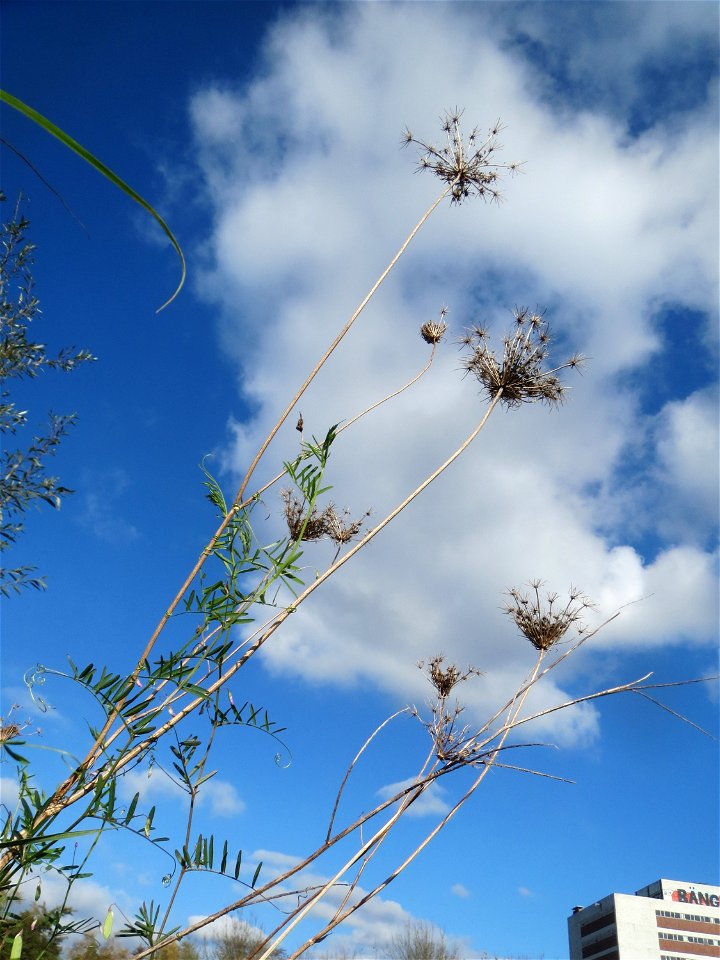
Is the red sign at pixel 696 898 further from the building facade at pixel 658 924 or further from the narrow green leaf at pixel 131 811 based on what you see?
the narrow green leaf at pixel 131 811

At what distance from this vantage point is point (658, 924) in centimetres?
7900

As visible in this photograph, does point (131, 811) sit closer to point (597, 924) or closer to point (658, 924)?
point (658, 924)

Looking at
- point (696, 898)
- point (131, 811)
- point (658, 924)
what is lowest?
point (131, 811)

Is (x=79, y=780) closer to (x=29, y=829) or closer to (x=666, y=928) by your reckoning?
(x=29, y=829)

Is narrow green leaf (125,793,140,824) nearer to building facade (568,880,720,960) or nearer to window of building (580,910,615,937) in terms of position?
building facade (568,880,720,960)

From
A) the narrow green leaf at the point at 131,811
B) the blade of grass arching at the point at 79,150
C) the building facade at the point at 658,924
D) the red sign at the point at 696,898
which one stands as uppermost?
the red sign at the point at 696,898

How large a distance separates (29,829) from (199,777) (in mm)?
391

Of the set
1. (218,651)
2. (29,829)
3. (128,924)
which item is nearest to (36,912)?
(128,924)

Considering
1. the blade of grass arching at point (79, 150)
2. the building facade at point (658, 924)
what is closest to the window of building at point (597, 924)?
the building facade at point (658, 924)

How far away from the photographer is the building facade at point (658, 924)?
77.4 m

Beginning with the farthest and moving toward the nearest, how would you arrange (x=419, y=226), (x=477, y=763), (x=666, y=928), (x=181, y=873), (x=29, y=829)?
(x=666, y=928)
(x=419, y=226)
(x=477, y=763)
(x=181, y=873)
(x=29, y=829)

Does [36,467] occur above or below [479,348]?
above

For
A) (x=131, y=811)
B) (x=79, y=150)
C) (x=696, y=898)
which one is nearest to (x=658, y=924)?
(x=696, y=898)

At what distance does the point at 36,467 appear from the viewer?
518cm
